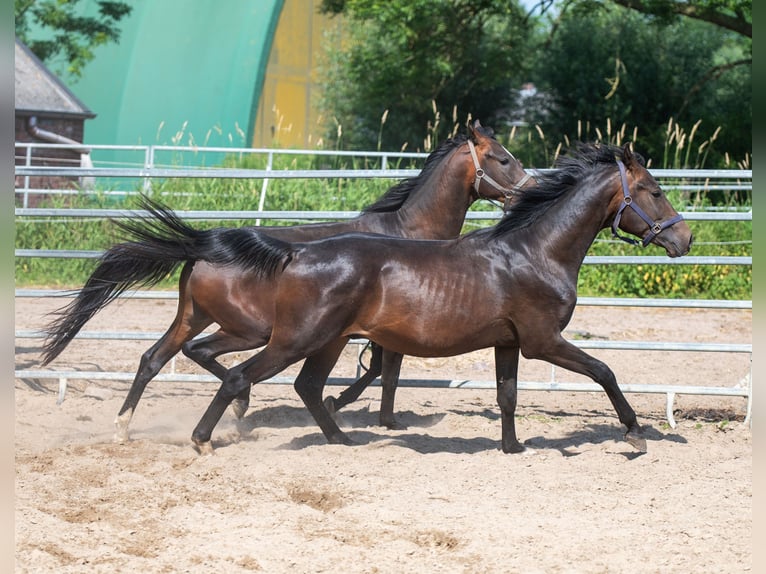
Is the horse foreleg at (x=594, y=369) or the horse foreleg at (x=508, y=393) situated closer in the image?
the horse foreleg at (x=594, y=369)

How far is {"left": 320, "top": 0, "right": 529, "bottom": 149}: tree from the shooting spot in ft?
59.0

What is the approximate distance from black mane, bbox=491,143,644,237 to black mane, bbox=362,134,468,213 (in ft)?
3.32

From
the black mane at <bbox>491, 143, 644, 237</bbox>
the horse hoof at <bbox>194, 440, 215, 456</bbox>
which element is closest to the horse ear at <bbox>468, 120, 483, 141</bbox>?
the black mane at <bbox>491, 143, 644, 237</bbox>

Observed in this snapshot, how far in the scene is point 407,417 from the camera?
261 inches

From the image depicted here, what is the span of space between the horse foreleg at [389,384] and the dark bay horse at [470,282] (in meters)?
0.65

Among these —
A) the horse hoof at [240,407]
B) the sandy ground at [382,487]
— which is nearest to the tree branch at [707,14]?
the sandy ground at [382,487]

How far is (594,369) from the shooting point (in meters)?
5.32

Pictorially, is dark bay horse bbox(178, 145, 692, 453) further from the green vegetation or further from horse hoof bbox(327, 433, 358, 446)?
the green vegetation

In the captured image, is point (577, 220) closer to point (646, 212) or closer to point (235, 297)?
point (646, 212)

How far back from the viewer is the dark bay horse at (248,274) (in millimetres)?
5609

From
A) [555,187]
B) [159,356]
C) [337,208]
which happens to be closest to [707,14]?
[337,208]

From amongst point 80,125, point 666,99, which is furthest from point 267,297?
point 80,125

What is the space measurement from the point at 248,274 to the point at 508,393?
1.69 m

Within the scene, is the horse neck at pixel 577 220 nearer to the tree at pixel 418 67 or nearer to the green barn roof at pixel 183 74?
the tree at pixel 418 67
